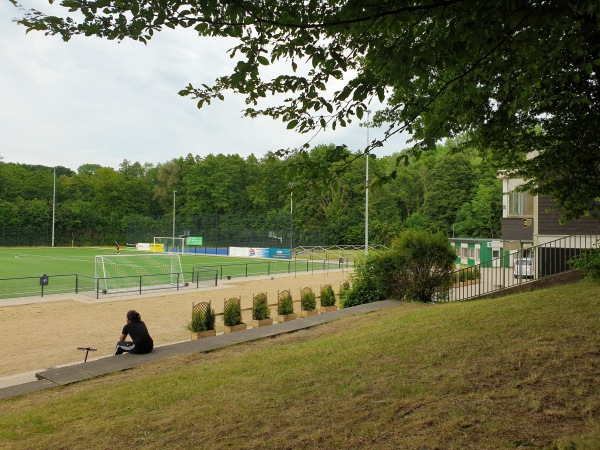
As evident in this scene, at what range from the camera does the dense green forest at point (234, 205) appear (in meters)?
68.6

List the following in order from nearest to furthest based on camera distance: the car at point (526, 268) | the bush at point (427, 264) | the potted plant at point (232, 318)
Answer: the potted plant at point (232, 318) → the bush at point (427, 264) → the car at point (526, 268)

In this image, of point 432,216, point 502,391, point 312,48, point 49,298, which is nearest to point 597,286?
point 502,391

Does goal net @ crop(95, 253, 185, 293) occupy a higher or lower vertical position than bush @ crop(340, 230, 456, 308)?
lower

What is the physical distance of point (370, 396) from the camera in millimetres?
4836

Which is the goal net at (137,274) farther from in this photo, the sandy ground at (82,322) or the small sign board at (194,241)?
the small sign board at (194,241)

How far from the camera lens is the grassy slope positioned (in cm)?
380

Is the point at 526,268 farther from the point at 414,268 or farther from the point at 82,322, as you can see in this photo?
the point at 82,322

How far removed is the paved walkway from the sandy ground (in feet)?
9.27

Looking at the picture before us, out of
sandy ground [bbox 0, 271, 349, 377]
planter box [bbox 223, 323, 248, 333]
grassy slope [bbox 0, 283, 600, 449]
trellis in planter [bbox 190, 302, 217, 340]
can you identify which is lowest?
sandy ground [bbox 0, 271, 349, 377]

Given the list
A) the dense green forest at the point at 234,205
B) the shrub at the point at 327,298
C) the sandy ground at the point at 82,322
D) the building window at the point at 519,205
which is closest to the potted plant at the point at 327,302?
the shrub at the point at 327,298

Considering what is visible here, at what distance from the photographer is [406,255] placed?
565 inches

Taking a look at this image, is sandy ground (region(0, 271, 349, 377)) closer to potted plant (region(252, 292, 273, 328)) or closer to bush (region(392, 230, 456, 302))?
potted plant (region(252, 292, 273, 328))

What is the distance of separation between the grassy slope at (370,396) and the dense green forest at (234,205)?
46663 millimetres

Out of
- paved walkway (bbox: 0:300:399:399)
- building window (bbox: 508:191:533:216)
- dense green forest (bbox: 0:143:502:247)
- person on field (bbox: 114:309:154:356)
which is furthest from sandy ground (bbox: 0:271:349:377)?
dense green forest (bbox: 0:143:502:247)
